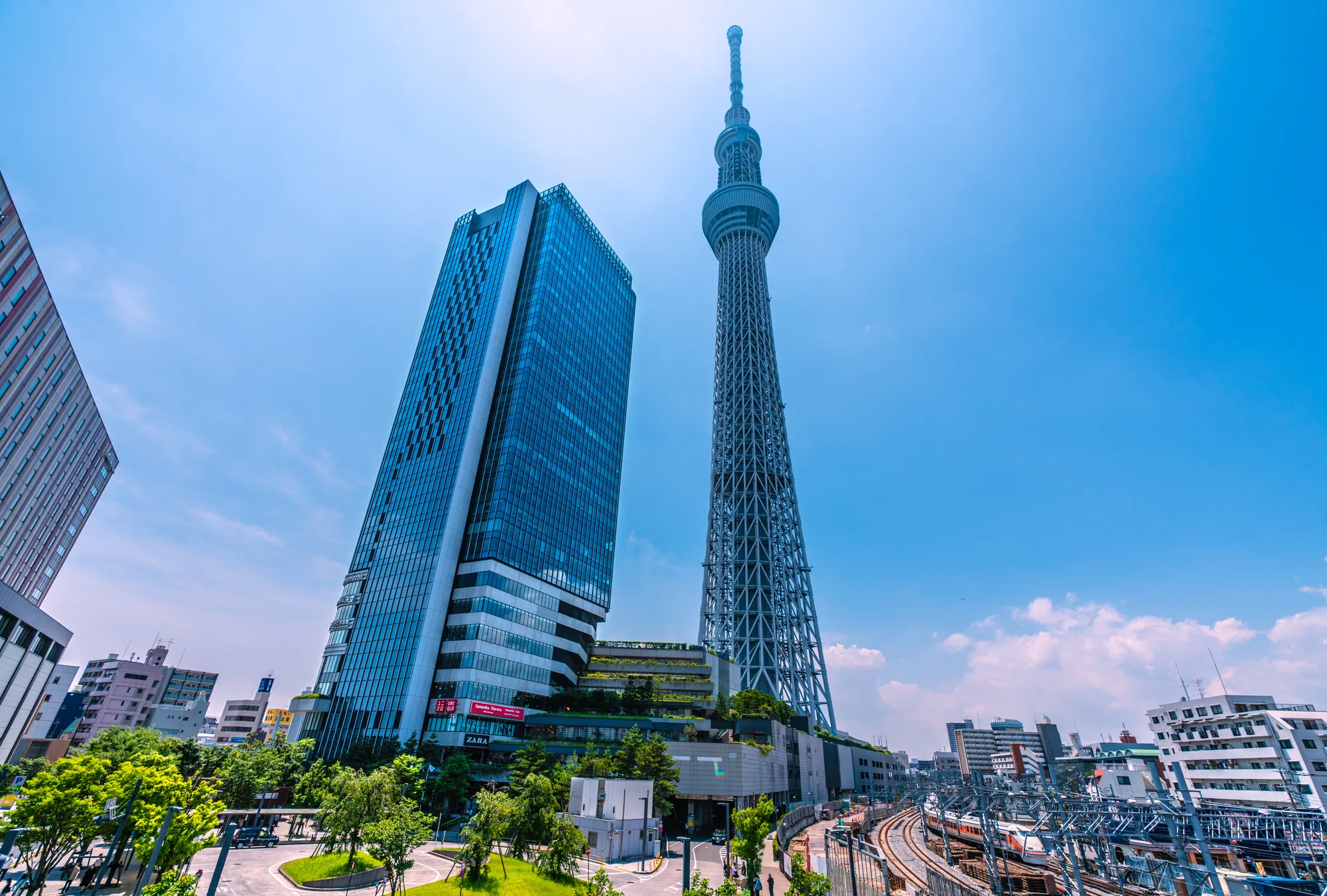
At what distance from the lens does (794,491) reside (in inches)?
5251

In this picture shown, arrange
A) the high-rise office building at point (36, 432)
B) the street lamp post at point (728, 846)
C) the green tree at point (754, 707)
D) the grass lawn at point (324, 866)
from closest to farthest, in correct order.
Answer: the grass lawn at point (324, 866), the street lamp post at point (728, 846), the high-rise office building at point (36, 432), the green tree at point (754, 707)

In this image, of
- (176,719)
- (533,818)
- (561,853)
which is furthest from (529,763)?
(176,719)

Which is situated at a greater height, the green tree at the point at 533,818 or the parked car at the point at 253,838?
the green tree at the point at 533,818

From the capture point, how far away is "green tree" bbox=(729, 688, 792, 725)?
79438 millimetres

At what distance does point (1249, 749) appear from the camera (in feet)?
272

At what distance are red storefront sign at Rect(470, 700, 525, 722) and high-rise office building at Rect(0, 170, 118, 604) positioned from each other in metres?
45.3

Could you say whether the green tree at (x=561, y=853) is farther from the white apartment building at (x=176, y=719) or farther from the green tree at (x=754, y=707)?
the white apartment building at (x=176, y=719)

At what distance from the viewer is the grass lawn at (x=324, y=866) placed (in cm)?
3534

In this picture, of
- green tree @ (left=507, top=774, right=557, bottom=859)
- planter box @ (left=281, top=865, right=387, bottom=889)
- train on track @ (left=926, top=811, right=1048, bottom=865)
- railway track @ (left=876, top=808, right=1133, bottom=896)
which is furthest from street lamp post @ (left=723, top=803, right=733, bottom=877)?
planter box @ (left=281, top=865, right=387, bottom=889)

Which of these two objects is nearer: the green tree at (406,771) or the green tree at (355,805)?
the green tree at (355,805)

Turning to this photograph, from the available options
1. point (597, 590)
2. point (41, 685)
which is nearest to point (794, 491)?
point (597, 590)

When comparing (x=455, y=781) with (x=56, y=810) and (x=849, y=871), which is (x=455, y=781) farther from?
(x=849, y=871)

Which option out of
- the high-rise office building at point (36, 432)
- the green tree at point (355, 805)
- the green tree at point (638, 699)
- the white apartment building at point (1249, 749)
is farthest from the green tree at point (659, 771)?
the white apartment building at point (1249, 749)

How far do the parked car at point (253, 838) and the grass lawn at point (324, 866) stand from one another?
10.8 metres
